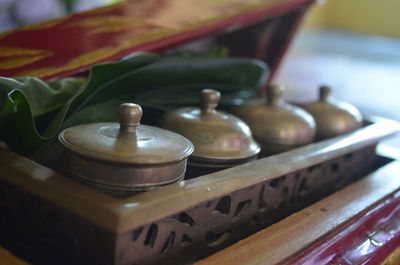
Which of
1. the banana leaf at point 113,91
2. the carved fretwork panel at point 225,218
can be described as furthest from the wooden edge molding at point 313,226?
the banana leaf at point 113,91

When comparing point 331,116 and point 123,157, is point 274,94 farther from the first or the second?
point 123,157

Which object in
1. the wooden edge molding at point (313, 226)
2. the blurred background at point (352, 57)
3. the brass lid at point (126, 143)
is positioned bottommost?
the blurred background at point (352, 57)

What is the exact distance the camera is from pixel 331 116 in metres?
0.93

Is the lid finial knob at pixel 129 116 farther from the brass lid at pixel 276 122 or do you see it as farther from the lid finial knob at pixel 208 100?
the brass lid at pixel 276 122

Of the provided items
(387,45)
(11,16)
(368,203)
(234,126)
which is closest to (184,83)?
(234,126)

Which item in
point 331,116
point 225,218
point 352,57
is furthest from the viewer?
point 352,57

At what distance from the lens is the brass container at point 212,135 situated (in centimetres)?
68

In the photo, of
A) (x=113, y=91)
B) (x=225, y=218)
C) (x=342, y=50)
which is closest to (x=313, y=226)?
(x=225, y=218)

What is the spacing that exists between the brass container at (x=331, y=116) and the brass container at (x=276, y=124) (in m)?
0.06

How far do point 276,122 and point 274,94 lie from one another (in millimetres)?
58

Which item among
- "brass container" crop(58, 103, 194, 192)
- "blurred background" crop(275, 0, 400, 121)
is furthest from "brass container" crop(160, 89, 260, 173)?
"blurred background" crop(275, 0, 400, 121)

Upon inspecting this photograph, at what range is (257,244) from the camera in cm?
60

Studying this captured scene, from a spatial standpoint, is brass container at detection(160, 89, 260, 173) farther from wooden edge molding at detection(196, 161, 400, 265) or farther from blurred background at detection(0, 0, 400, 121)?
blurred background at detection(0, 0, 400, 121)

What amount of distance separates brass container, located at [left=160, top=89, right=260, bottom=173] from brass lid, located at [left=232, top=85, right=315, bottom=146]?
9 cm
